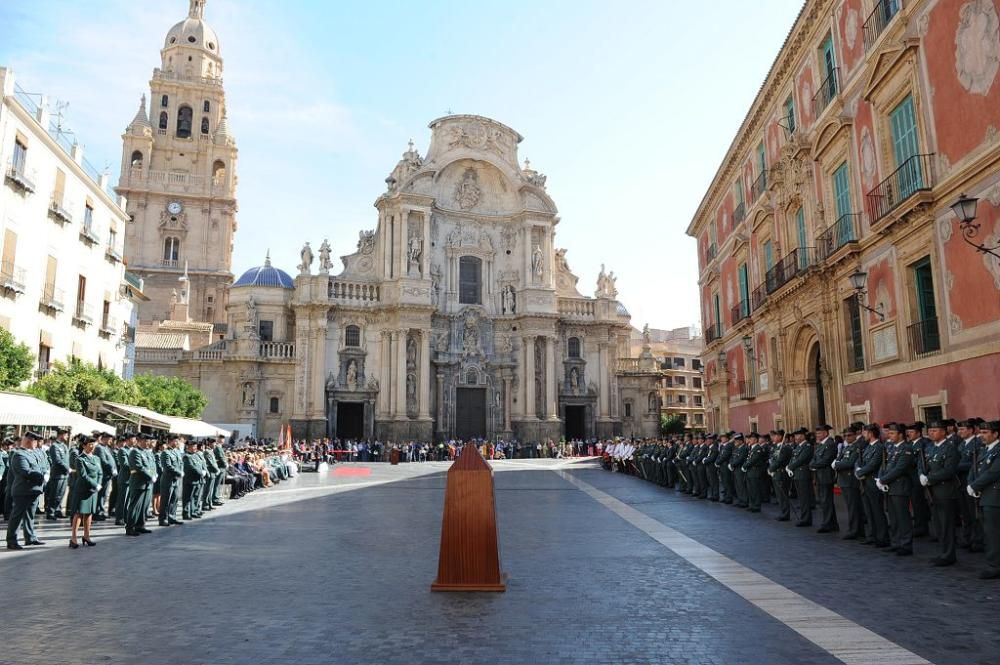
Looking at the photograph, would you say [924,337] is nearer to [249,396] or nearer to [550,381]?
[550,381]

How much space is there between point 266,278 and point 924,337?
130 feet

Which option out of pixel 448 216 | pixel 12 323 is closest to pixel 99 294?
pixel 12 323

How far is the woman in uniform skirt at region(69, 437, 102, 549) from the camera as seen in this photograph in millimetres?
10398

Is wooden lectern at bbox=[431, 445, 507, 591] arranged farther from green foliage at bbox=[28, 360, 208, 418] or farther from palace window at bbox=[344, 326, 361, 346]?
palace window at bbox=[344, 326, 361, 346]

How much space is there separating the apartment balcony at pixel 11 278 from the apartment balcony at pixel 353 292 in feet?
71.6

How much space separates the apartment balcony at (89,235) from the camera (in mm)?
25672

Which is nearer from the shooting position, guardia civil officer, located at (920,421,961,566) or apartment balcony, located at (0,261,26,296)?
guardia civil officer, located at (920,421,961,566)

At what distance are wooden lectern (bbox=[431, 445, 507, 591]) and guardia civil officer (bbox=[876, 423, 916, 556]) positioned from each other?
18.9 feet

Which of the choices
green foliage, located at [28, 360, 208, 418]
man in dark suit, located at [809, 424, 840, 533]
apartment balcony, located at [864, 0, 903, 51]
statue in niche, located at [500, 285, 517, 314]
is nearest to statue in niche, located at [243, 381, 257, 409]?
green foliage, located at [28, 360, 208, 418]

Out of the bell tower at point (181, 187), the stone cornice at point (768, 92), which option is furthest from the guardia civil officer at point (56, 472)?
the bell tower at point (181, 187)

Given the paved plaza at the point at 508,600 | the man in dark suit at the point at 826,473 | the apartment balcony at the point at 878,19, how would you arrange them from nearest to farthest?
the paved plaza at the point at 508,600 < the man in dark suit at the point at 826,473 < the apartment balcony at the point at 878,19

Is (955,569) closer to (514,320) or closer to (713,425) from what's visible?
(713,425)

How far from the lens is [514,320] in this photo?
45344 mm

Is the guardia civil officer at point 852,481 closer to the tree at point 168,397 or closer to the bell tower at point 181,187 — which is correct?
the tree at point 168,397
